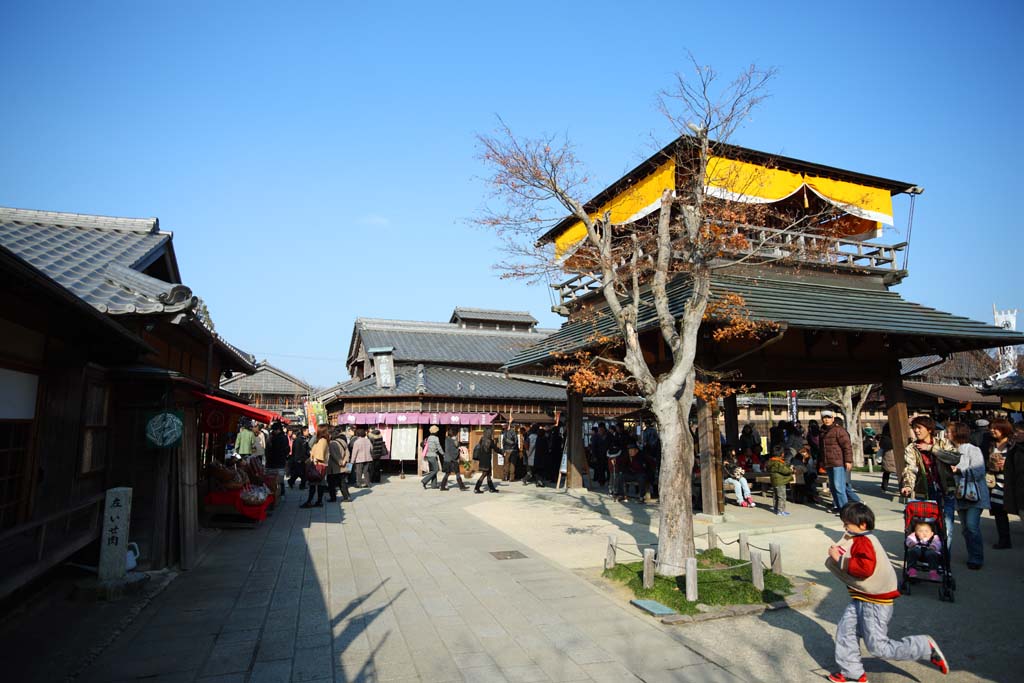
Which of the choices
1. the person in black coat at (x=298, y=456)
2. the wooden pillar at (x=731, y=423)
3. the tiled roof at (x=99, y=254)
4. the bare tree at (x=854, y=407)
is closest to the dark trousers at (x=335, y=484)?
the person in black coat at (x=298, y=456)

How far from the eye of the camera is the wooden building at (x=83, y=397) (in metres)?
5.44

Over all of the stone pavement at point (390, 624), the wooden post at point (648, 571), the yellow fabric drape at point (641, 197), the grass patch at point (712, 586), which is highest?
the yellow fabric drape at point (641, 197)

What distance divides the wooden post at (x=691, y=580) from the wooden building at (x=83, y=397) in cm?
613

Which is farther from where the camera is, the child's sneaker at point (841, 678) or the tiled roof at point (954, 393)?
the tiled roof at point (954, 393)

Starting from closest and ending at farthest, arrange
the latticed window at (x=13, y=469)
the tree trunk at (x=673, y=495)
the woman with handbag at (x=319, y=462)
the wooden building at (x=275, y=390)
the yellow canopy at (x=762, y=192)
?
the latticed window at (x=13, y=469) → the tree trunk at (x=673, y=495) → the yellow canopy at (x=762, y=192) → the woman with handbag at (x=319, y=462) → the wooden building at (x=275, y=390)

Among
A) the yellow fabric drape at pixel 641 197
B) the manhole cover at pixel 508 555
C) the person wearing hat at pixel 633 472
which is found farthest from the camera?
the person wearing hat at pixel 633 472

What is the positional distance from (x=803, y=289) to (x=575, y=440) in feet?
22.2

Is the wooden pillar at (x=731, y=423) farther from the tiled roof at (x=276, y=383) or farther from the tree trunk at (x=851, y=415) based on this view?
the tiled roof at (x=276, y=383)

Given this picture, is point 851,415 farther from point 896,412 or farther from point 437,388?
point 437,388

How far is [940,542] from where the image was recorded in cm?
615

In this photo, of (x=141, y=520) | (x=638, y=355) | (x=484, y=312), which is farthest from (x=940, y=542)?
(x=484, y=312)

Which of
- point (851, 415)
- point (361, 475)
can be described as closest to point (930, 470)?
point (361, 475)

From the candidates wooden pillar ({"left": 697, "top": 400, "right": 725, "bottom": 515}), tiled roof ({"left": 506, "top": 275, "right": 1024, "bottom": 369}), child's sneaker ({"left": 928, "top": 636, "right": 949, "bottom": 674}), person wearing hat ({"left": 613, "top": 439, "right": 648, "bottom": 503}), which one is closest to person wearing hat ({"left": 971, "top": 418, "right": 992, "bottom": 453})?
tiled roof ({"left": 506, "top": 275, "right": 1024, "bottom": 369})

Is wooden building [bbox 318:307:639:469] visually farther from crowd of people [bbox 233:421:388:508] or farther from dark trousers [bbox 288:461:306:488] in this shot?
dark trousers [bbox 288:461:306:488]
